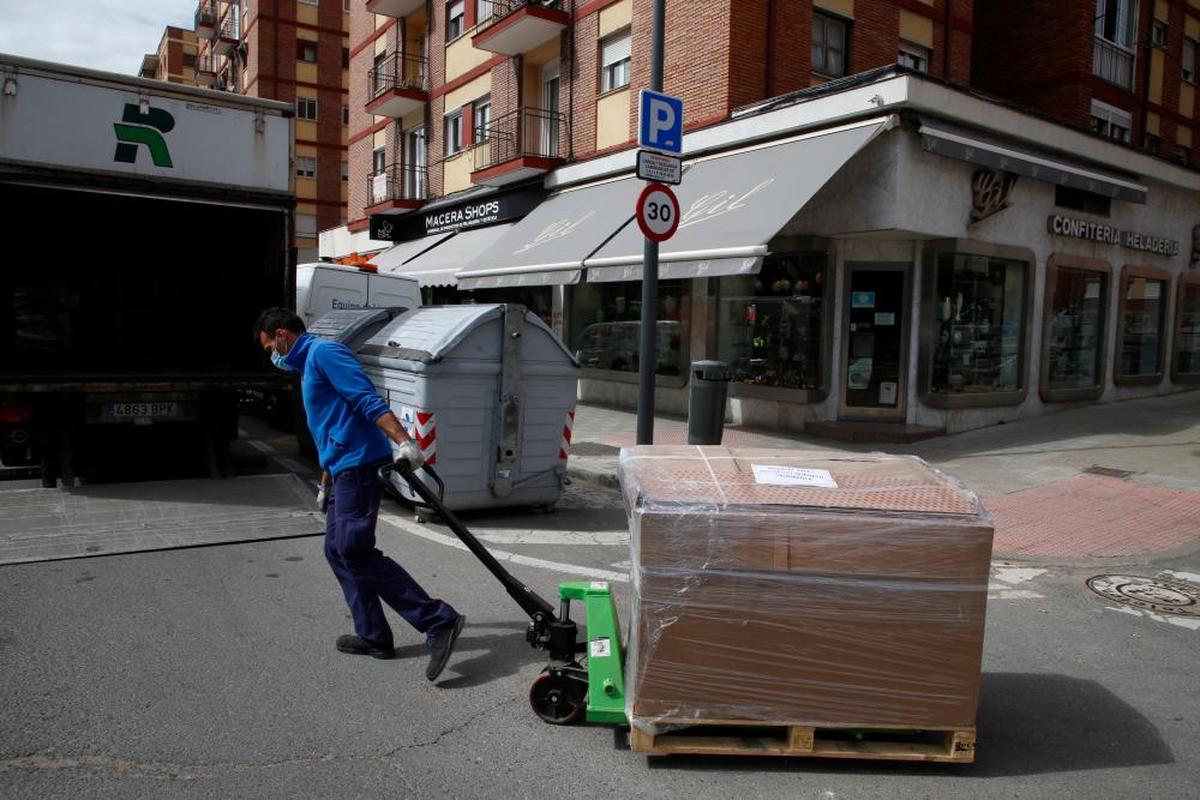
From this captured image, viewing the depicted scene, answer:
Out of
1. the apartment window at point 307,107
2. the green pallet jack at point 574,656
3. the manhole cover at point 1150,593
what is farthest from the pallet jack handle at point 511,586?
the apartment window at point 307,107

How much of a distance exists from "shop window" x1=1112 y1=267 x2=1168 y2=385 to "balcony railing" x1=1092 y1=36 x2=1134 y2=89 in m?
5.70

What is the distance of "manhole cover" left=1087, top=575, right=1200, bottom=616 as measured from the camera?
5.38 meters

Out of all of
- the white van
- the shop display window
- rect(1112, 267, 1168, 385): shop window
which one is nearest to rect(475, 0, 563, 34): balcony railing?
the white van

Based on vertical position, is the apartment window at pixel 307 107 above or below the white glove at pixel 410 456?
above

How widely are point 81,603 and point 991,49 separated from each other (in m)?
20.4

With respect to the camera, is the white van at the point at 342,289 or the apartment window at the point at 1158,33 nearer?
the white van at the point at 342,289

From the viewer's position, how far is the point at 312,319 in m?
12.4

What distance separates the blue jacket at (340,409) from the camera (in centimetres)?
414

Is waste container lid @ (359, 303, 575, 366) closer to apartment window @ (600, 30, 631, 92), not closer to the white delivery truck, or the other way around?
the white delivery truck

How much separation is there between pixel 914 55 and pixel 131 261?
1324 cm

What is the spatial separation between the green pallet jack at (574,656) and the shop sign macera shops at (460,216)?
48.6ft

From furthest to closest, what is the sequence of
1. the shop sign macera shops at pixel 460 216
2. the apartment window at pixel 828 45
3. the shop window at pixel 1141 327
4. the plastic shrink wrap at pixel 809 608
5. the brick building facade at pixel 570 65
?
the shop sign macera shops at pixel 460 216, the shop window at pixel 1141 327, the apartment window at pixel 828 45, the brick building facade at pixel 570 65, the plastic shrink wrap at pixel 809 608

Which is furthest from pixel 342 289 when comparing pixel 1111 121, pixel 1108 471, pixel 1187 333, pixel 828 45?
pixel 1111 121

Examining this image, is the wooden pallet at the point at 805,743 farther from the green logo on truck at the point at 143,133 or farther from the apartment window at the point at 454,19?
the apartment window at the point at 454,19
